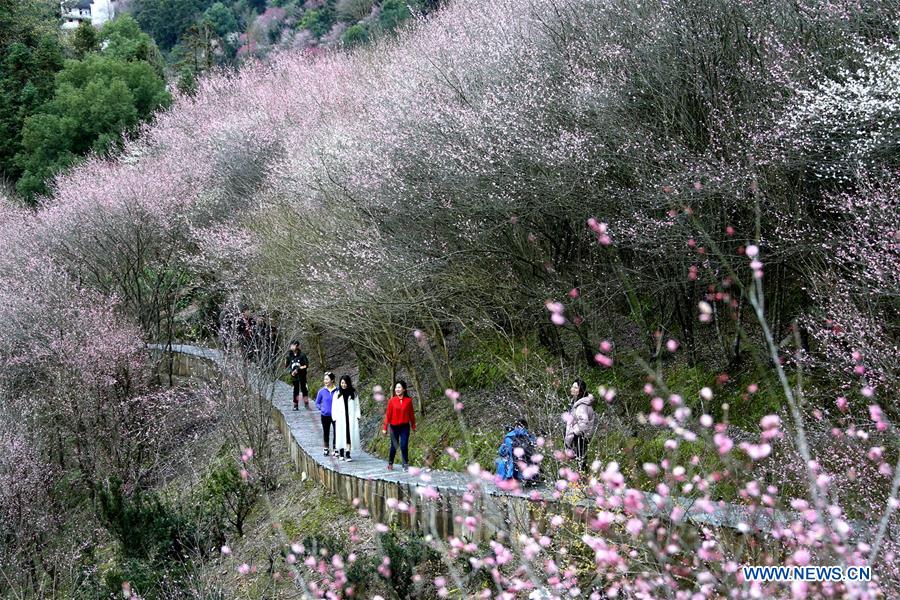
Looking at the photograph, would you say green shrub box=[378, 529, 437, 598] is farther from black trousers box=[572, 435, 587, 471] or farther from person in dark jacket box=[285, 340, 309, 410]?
person in dark jacket box=[285, 340, 309, 410]

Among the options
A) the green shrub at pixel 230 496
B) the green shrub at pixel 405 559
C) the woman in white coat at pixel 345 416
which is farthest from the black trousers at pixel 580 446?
the green shrub at pixel 230 496

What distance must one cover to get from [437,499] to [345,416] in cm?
350

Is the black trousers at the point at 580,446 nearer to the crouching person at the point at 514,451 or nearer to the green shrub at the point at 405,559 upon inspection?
the crouching person at the point at 514,451

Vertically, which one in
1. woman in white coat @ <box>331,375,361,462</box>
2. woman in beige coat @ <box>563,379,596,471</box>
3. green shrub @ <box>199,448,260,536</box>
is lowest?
green shrub @ <box>199,448,260,536</box>

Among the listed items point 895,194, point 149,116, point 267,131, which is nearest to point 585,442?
point 895,194

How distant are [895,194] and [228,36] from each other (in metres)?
57.4

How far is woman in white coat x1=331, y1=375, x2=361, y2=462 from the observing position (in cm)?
1276

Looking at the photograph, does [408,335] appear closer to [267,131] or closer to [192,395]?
[192,395]

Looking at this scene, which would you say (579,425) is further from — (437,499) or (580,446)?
(437,499)

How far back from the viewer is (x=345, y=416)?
13109 millimetres

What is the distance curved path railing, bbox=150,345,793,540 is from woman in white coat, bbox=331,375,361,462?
259 mm

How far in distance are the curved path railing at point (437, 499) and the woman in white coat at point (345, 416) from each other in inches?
10.2

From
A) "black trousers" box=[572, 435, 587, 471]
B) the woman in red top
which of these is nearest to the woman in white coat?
the woman in red top

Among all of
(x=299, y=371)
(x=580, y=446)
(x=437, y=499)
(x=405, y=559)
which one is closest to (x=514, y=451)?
(x=580, y=446)
